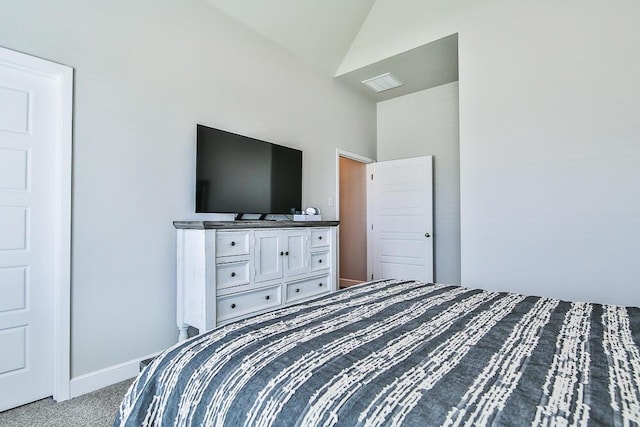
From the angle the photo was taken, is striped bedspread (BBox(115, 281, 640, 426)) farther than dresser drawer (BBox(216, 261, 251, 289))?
No

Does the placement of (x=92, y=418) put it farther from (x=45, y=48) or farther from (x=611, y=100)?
(x=611, y=100)

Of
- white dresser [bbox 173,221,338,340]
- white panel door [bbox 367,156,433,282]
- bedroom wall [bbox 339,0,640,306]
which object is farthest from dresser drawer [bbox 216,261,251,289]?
white panel door [bbox 367,156,433,282]

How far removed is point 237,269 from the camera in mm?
2371

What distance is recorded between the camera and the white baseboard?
6.72 feet

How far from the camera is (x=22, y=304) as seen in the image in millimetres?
1944

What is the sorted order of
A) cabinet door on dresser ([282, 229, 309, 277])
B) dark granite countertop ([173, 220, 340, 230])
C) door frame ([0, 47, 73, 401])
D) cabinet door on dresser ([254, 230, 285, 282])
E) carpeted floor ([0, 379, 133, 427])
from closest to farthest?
carpeted floor ([0, 379, 133, 427]), door frame ([0, 47, 73, 401]), dark granite countertop ([173, 220, 340, 230]), cabinet door on dresser ([254, 230, 285, 282]), cabinet door on dresser ([282, 229, 309, 277])

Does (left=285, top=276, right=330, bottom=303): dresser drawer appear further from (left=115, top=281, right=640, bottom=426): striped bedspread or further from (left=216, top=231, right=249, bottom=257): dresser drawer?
(left=115, top=281, right=640, bottom=426): striped bedspread

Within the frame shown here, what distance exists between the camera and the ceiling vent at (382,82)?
4.17 meters

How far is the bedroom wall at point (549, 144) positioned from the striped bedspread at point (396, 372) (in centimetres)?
155

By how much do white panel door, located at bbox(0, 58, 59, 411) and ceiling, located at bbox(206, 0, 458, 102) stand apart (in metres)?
1.56

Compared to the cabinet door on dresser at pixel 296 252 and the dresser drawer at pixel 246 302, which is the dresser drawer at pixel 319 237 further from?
the dresser drawer at pixel 246 302

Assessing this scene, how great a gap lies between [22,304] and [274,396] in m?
2.02

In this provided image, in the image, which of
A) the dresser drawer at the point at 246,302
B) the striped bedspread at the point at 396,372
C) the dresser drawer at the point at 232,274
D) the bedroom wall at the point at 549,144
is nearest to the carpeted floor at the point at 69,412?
the dresser drawer at the point at 246,302

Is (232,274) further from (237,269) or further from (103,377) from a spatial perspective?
(103,377)
